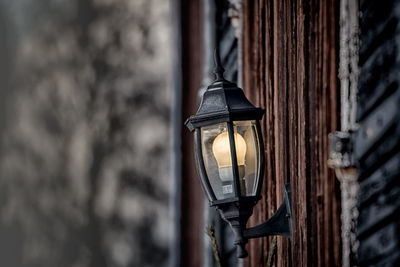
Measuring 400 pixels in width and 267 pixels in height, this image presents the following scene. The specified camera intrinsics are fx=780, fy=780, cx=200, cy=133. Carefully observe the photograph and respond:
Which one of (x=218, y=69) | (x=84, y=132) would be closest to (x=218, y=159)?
(x=218, y=69)

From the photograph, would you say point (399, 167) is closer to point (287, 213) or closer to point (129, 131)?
point (287, 213)

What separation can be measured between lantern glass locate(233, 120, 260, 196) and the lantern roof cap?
0.05 m

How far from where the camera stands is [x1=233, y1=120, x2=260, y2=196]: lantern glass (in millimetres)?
3117

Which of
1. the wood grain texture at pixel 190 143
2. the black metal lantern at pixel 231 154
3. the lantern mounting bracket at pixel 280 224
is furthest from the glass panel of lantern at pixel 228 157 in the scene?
the wood grain texture at pixel 190 143

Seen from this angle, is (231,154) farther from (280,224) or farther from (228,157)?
(280,224)

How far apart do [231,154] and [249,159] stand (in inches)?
5.3

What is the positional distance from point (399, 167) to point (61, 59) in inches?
210

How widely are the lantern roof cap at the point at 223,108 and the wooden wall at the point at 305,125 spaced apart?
0.43 meters

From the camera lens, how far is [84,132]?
723 centimetres

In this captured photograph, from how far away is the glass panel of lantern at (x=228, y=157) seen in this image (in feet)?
10.1

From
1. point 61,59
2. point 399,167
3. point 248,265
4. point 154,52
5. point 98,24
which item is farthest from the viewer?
point 61,59

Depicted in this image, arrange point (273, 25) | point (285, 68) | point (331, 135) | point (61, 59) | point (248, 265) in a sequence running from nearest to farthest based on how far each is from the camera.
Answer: point (331, 135) → point (285, 68) → point (273, 25) → point (248, 265) → point (61, 59)

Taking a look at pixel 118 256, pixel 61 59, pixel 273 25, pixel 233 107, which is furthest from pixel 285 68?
pixel 61 59

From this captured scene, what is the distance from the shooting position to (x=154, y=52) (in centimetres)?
639
